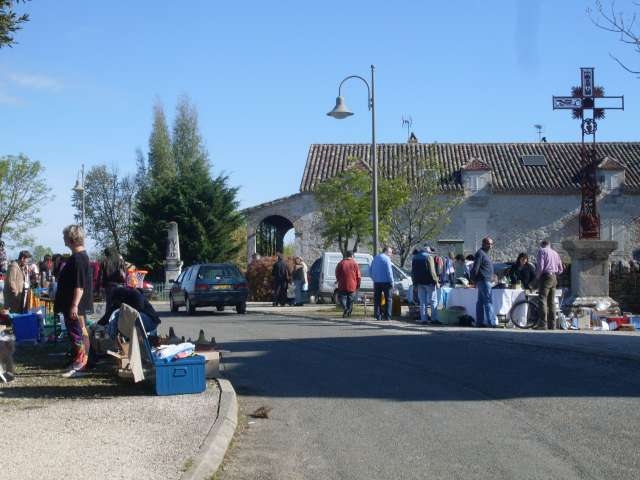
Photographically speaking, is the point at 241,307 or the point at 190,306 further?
the point at 190,306

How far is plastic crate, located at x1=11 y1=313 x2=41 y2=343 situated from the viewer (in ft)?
48.2

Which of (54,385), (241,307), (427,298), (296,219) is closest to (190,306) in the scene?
(241,307)

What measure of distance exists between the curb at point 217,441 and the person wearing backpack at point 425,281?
1111 centimetres

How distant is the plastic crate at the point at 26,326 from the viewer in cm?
1470

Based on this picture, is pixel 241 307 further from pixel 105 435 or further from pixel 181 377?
pixel 105 435

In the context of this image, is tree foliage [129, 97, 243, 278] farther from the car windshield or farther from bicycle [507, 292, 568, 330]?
bicycle [507, 292, 568, 330]

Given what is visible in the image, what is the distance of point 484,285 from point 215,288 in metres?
10.6

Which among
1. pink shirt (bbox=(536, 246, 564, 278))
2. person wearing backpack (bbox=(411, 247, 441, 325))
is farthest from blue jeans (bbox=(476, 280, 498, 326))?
person wearing backpack (bbox=(411, 247, 441, 325))

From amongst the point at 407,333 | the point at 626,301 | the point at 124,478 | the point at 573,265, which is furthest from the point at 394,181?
the point at 124,478

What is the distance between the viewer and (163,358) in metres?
9.45

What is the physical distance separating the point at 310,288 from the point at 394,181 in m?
10.3

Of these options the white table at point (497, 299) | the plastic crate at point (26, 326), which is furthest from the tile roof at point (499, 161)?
the plastic crate at point (26, 326)

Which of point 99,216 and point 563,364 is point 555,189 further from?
point 99,216

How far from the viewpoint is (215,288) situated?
2672 centimetres
